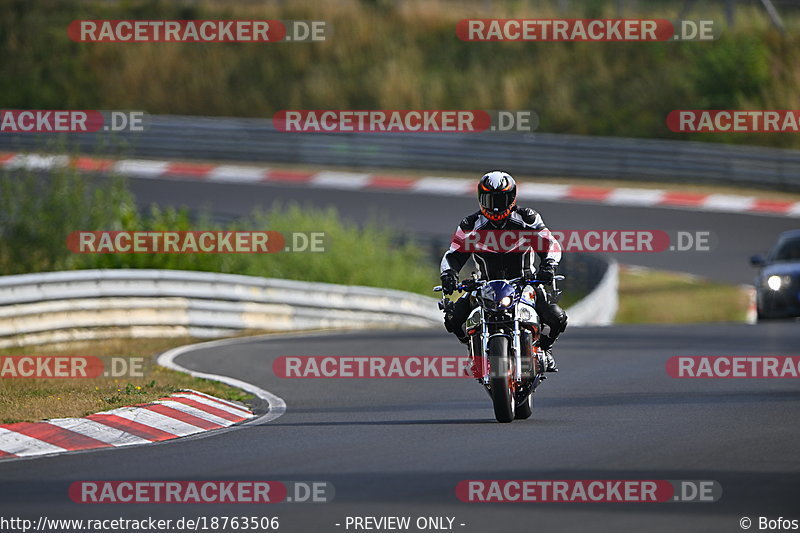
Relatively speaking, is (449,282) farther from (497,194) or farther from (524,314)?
(497,194)

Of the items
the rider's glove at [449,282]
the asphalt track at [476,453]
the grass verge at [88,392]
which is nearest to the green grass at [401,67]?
the asphalt track at [476,453]

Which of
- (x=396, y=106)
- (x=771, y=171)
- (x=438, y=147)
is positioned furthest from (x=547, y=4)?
(x=771, y=171)

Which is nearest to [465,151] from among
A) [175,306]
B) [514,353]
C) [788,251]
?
[788,251]

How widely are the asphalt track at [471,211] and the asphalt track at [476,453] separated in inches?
551

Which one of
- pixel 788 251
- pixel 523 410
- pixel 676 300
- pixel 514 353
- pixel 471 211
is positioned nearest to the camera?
pixel 514 353

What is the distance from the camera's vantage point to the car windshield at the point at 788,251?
68.2 ft

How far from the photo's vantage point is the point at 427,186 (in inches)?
1344

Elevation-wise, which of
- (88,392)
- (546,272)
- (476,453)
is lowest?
(476,453)

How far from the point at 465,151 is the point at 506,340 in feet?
84.7

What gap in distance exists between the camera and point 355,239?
26094mm

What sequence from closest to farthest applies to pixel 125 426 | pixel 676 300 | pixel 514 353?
pixel 125 426, pixel 514 353, pixel 676 300

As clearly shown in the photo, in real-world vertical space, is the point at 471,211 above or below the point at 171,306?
above

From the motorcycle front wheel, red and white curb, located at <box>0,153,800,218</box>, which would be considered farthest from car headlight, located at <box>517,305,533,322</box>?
red and white curb, located at <box>0,153,800,218</box>

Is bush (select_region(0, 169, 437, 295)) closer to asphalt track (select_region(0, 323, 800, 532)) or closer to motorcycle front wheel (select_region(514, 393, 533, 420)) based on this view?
asphalt track (select_region(0, 323, 800, 532))
